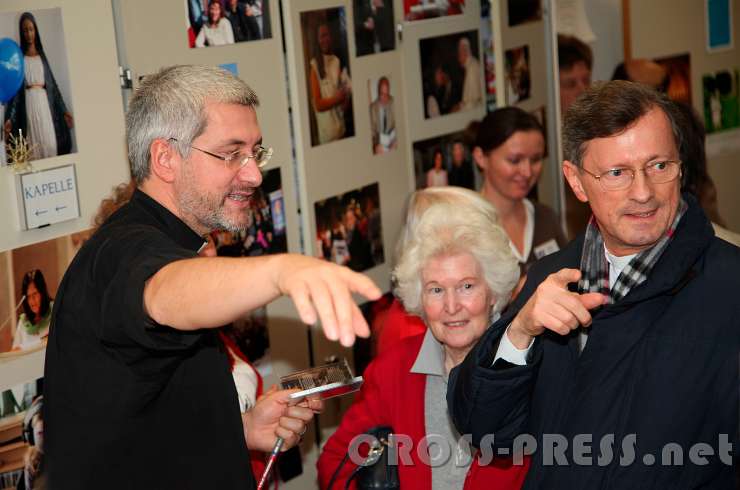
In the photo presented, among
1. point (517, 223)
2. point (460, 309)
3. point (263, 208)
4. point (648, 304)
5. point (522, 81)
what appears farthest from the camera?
point (522, 81)

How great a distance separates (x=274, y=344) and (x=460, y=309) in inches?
37.7

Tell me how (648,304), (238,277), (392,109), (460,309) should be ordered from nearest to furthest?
1. (238,277)
2. (648,304)
3. (460,309)
4. (392,109)

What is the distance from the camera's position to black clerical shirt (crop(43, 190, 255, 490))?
1.59m

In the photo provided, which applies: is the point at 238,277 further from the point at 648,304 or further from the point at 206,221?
the point at 648,304

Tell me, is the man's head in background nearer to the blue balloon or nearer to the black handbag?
the black handbag

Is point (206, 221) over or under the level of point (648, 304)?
over

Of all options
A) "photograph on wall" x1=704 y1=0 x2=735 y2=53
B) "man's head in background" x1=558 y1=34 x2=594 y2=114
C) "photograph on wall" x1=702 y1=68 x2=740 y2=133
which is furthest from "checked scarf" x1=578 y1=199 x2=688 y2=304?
"photograph on wall" x1=704 y1=0 x2=735 y2=53

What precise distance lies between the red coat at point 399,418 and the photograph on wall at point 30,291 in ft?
2.82

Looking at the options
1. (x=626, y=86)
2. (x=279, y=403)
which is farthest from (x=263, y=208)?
(x=626, y=86)

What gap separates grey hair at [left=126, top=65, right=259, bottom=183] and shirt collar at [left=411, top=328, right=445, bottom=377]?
37.2 inches

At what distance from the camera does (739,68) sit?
662 centimetres

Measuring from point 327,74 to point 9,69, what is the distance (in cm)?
141

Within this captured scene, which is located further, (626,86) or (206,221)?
(626,86)

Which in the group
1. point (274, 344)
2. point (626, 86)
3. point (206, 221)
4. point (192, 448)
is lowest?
point (274, 344)
